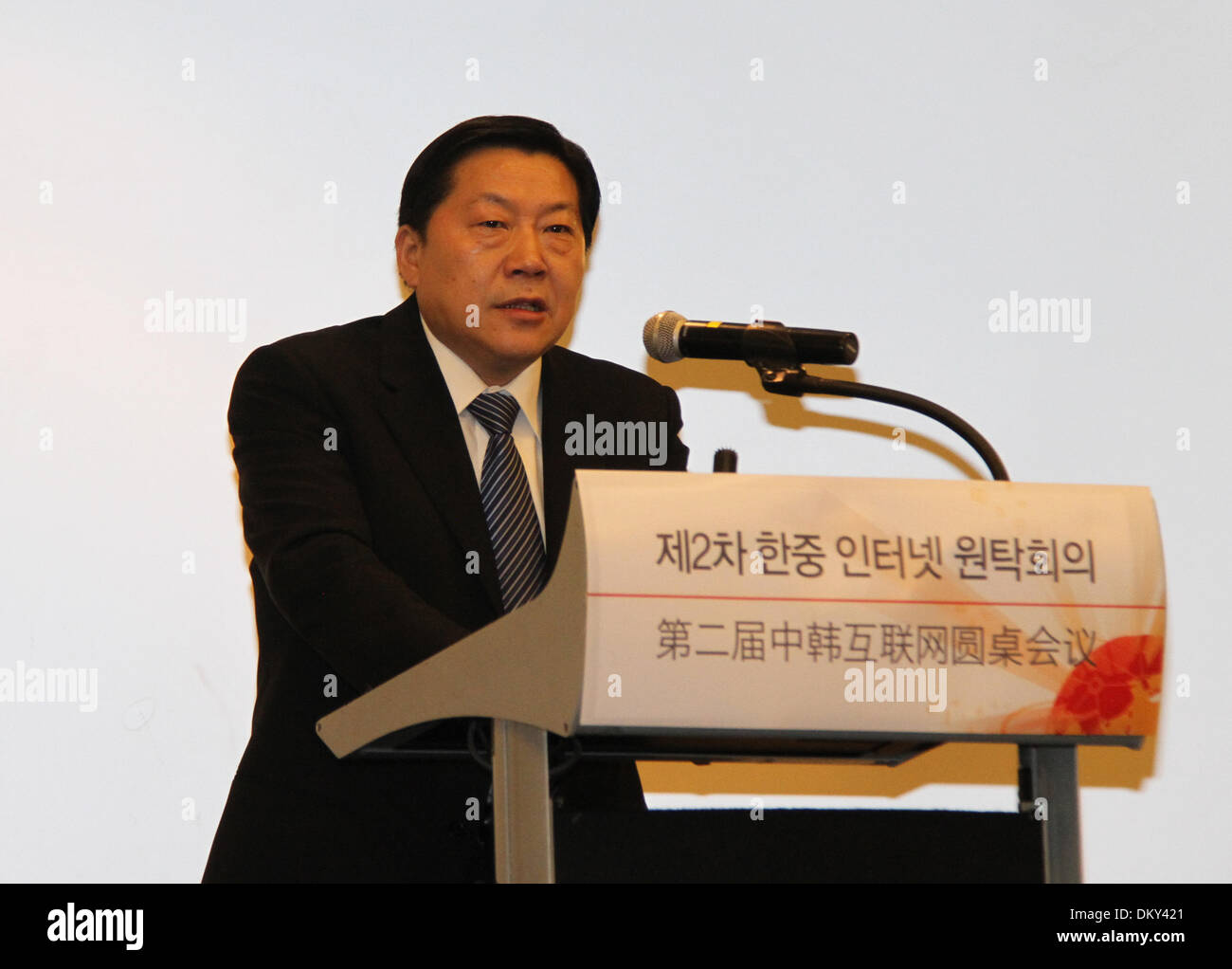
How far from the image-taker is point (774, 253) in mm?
3078

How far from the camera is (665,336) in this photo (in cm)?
180

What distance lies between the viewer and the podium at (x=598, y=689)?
1.29 m

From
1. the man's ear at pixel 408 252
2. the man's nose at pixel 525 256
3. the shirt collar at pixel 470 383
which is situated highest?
the man's ear at pixel 408 252

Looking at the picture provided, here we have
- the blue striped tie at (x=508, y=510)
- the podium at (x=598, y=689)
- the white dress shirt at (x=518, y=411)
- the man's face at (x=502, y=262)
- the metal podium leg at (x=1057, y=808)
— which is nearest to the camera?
the podium at (x=598, y=689)

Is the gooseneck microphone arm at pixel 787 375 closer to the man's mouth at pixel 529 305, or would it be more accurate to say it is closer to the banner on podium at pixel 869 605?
the banner on podium at pixel 869 605

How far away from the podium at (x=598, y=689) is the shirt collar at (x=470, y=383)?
2.73ft

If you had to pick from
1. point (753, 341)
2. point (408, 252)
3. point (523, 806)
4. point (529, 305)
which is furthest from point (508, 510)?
point (523, 806)

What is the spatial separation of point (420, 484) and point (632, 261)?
1079 millimetres

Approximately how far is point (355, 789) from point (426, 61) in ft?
5.06

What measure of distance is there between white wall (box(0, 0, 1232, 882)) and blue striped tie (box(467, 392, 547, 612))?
788mm

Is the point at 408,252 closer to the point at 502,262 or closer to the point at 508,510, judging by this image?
the point at 502,262

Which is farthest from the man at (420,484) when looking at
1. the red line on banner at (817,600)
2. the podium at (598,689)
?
the red line on banner at (817,600)

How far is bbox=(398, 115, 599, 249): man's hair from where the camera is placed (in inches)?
96.4
